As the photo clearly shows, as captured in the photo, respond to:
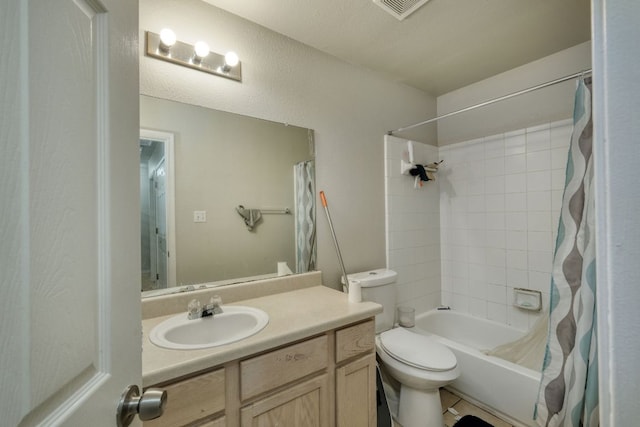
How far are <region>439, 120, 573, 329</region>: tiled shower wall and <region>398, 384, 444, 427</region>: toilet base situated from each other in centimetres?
109

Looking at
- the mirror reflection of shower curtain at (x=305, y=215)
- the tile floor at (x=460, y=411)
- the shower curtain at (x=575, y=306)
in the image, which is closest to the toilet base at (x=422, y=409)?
the tile floor at (x=460, y=411)

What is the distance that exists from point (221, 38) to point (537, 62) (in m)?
2.29

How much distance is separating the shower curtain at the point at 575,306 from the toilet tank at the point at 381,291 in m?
0.83

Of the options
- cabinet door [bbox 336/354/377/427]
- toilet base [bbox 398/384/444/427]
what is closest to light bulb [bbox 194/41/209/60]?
cabinet door [bbox 336/354/377/427]

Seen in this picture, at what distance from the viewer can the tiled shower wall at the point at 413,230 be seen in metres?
2.19

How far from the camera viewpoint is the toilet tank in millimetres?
1762

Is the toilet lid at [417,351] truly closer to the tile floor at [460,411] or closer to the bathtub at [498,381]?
the bathtub at [498,381]

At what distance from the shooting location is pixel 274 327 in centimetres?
106

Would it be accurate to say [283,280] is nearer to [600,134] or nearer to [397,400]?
[397,400]

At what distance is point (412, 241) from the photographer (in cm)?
234

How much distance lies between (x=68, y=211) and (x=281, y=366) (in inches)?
35.0

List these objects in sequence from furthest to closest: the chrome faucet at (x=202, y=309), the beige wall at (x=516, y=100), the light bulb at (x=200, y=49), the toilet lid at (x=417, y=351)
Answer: the beige wall at (x=516, y=100), the toilet lid at (x=417, y=351), the light bulb at (x=200, y=49), the chrome faucet at (x=202, y=309)

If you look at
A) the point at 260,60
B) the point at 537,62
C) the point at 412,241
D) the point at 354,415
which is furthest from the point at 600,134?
the point at 537,62

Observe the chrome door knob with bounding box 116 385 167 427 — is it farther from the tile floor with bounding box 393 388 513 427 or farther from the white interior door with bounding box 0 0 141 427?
the tile floor with bounding box 393 388 513 427
